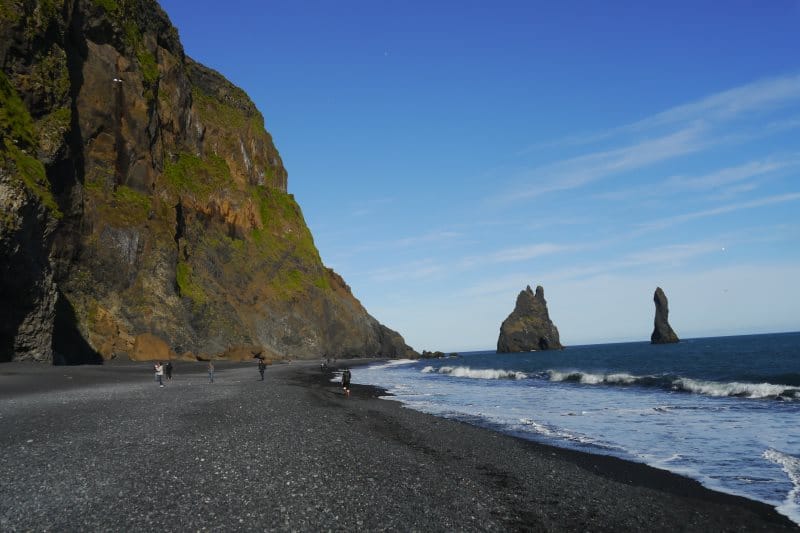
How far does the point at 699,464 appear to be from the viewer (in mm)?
15758

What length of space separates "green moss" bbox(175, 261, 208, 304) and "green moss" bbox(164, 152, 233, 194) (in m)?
12.2

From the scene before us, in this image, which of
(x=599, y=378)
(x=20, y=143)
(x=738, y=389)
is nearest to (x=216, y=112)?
(x=20, y=143)

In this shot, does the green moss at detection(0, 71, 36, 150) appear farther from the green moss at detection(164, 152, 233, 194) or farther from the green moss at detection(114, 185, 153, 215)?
the green moss at detection(164, 152, 233, 194)

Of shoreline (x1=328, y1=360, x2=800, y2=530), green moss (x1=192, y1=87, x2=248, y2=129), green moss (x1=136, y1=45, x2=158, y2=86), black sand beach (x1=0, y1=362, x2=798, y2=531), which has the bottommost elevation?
shoreline (x1=328, y1=360, x2=800, y2=530)

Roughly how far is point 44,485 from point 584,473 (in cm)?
1298

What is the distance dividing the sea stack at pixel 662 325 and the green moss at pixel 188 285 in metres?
161

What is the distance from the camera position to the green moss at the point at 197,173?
81875mm

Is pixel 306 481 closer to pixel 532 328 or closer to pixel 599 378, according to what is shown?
pixel 599 378

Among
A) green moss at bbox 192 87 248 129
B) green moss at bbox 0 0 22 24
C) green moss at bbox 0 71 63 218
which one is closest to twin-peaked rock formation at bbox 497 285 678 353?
green moss at bbox 192 87 248 129

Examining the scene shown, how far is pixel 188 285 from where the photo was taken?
71.4 m

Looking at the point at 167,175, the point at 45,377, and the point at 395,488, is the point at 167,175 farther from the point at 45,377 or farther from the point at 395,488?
the point at 395,488

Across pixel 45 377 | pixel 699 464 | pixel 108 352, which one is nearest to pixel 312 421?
pixel 699 464

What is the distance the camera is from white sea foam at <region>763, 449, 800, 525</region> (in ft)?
36.4

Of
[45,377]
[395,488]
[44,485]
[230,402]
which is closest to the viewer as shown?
[44,485]
